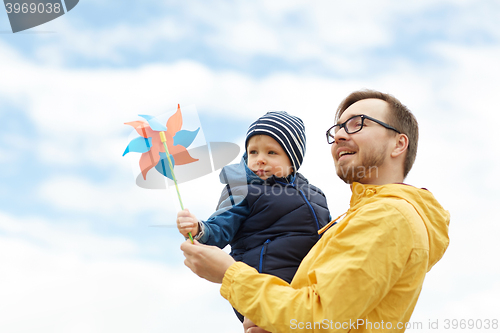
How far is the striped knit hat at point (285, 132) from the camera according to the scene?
3908 millimetres

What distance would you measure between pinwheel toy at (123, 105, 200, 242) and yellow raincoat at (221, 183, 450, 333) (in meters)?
1.12

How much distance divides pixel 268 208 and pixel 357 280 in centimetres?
135

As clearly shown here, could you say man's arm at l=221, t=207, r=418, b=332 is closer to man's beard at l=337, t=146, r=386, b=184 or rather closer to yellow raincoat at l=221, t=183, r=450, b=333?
yellow raincoat at l=221, t=183, r=450, b=333

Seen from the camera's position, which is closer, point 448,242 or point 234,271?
point 234,271

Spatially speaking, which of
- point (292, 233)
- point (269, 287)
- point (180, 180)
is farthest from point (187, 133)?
point (269, 287)

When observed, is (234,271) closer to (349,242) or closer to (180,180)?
(349,242)

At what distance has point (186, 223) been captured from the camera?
3211 millimetres

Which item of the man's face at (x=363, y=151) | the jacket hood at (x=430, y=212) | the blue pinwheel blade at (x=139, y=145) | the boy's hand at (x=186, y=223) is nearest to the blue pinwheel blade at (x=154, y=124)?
the blue pinwheel blade at (x=139, y=145)

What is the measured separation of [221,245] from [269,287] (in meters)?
1.07

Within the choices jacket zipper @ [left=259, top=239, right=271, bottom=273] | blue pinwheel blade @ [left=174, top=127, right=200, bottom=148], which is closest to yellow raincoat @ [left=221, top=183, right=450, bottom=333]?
jacket zipper @ [left=259, top=239, right=271, bottom=273]

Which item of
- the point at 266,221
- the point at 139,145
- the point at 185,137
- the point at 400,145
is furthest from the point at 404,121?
the point at 139,145

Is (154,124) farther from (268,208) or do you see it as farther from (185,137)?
(268,208)

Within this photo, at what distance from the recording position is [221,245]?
359 cm

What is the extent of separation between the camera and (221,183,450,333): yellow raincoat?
2398mm
